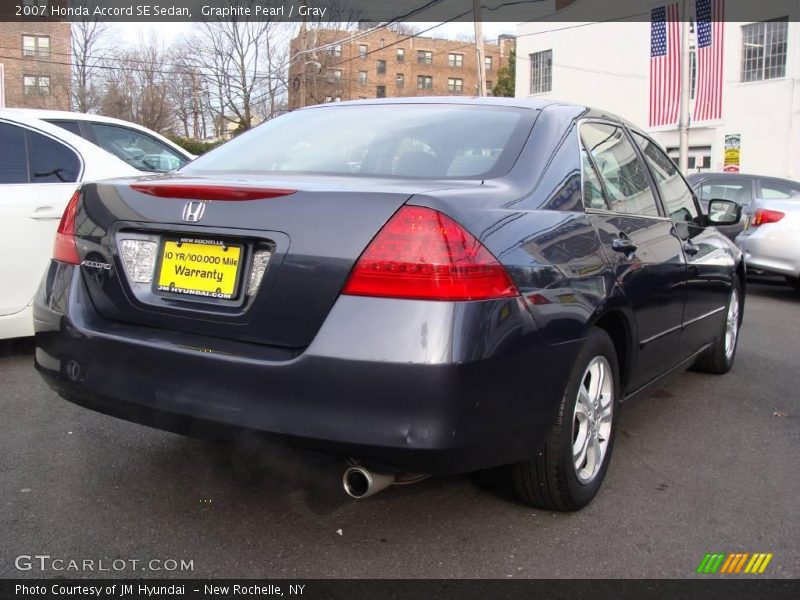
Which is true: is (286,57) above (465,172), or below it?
above

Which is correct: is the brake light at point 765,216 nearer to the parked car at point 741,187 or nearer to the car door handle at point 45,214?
the parked car at point 741,187

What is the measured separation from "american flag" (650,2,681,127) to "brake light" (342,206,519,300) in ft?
69.2

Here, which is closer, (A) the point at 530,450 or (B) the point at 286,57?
(A) the point at 530,450

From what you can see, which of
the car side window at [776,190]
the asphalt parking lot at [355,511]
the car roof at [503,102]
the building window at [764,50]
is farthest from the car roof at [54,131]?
the building window at [764,50]

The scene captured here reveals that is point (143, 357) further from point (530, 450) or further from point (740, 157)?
point (740, 157)

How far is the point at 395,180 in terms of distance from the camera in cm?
269

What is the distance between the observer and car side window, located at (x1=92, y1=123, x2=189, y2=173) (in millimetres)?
6164

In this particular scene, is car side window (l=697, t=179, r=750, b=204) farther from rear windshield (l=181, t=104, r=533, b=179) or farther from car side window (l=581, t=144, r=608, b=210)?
rear windshield (l=181, t=104, r=533, b=179)

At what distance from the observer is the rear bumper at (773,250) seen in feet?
28.8

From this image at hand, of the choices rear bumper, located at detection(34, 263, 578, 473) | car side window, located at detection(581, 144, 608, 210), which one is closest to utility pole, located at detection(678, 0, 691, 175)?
car side window, located at detection(581, 144, 608, 210)

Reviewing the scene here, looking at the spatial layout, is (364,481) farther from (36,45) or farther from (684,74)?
(36,45)

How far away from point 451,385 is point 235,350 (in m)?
0.71

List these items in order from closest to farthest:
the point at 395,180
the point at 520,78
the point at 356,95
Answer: the point at 395,180
the point at 520,78
the point at 356,95

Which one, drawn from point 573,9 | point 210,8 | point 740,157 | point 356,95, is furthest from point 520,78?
point 356,95
